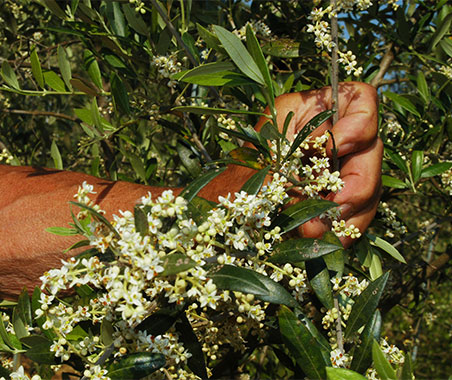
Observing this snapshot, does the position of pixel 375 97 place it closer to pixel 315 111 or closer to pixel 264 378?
pixel 315 111

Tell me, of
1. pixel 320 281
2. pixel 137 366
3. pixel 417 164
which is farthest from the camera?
pixel 417 164

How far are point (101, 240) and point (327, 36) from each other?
0.94m

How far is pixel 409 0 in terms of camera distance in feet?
7.40

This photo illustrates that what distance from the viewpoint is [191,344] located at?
1119 millimetres

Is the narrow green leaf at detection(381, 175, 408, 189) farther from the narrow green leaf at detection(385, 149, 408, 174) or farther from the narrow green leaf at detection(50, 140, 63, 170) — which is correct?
the narrow green leaf at detection(50, 140, 63, 170)

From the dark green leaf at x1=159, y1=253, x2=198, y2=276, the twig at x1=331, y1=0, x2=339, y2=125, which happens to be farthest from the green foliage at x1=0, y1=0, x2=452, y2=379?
the twig at x1=331, y1=0, x2=339, y2=125

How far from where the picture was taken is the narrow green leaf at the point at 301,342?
3.24 feet

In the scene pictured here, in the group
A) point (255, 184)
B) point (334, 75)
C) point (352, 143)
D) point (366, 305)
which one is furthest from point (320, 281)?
point (334, 75)

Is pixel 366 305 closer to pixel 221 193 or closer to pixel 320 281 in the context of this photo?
pixel 320 281

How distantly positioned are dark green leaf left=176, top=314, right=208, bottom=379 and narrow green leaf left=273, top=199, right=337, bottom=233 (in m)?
0.31

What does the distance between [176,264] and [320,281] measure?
46 cm

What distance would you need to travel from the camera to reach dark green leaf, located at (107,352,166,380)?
930mm

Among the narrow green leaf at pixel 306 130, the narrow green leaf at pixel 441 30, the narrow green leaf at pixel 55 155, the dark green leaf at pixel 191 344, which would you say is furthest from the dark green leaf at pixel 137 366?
the narrow green leaf at pixel 441 30

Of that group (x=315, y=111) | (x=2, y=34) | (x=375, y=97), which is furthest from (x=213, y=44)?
(x=2, y=34)
